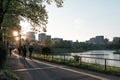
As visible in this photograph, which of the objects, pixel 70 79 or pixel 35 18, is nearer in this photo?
pixel 70 79

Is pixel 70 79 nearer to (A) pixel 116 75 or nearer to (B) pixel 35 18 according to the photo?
(A) pixel 116 75

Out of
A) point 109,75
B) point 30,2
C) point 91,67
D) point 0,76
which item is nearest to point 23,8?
point 30,2

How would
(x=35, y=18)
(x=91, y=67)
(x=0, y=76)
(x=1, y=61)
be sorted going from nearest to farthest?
(x=0, y=76)
(x=1, y=61)
(x=91, y=67)
(x=35, y=18)

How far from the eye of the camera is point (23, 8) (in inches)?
1087

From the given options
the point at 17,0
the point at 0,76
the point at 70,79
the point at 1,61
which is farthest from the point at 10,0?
the point at 0,76

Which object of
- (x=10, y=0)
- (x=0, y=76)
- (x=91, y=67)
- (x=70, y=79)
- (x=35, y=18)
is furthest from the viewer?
(x=35, y=18)

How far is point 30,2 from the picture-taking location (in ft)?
89.6

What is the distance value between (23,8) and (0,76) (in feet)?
48.7

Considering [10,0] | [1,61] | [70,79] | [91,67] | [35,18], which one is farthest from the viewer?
[35,18]

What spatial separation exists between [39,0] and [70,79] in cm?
1193

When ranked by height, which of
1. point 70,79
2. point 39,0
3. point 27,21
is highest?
point 39,0

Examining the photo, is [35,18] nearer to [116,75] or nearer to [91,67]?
[91,67]

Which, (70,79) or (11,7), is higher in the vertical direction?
(11,7)

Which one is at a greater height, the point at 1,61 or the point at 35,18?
the point at 35,18
